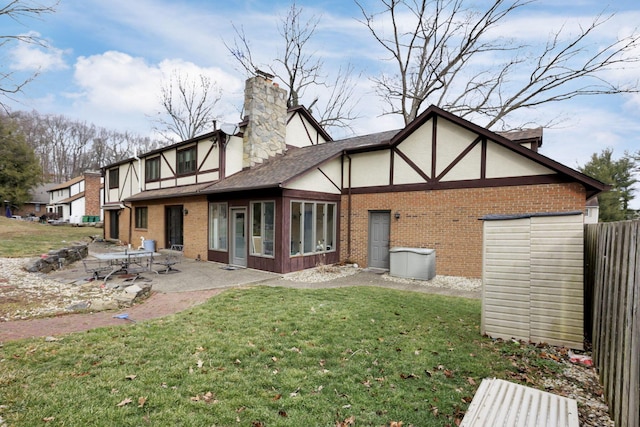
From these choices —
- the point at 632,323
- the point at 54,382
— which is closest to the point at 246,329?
the point at 54,382

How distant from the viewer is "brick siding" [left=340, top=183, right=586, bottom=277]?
855 cm

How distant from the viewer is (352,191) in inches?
476

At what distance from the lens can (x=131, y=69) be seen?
57.1 ft

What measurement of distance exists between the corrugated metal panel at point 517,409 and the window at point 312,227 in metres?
8.10

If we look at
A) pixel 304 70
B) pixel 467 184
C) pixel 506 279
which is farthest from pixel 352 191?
pixel 304 70

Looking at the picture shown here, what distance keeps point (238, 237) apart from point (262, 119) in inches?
209

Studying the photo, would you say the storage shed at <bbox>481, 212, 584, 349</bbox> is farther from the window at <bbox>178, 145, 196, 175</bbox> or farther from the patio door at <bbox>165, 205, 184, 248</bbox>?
the patio door at <bbox>165, 205, 184, 248</bbox>

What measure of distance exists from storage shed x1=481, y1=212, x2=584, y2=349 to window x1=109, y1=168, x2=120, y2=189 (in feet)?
74.7

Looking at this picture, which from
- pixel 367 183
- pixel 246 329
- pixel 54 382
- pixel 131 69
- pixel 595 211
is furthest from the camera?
pixel 595 211

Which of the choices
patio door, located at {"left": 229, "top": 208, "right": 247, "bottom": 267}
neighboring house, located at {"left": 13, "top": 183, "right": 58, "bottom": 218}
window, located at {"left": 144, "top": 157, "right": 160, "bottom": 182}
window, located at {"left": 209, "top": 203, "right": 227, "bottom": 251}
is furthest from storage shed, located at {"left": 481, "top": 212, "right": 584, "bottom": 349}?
neighboring house, located at {"left": 13, "top": 183, "right": 58, "bottom": 218}

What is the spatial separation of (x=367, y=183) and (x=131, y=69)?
15.5 metres

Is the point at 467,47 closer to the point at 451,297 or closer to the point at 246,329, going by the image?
the point at 451,297

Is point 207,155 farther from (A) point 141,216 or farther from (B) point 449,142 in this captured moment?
(B) point 449,142

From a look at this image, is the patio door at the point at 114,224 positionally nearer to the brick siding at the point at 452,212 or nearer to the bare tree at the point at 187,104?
the bare tree at the point at 187,104
